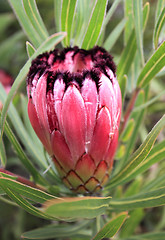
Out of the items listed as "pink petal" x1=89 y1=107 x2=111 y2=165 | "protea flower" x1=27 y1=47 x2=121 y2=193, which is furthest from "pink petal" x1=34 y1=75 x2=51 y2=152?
"pink petal" x1=89 y1=107 x2=111 y2=165

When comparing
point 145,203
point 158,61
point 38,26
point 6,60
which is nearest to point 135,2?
point 158,61

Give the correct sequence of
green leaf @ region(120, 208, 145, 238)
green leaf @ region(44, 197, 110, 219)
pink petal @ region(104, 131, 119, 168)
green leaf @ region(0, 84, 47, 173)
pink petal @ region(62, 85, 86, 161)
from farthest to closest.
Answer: green leaf @ region(120, 208, 145, 238) → green leaf @ region(0, 84, 47, 173) → pink petal @ region(104, 131, 119, 168) → pink petal @ region(62, 85, 86, 161) → green leaf @ region(44, 197, 110, 219)

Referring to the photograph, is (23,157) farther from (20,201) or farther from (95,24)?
(95,24)

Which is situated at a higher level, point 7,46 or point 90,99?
point 7,46

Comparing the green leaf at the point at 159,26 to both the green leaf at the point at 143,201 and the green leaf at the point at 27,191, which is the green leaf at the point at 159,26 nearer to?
the green leaf at the point at 143,201

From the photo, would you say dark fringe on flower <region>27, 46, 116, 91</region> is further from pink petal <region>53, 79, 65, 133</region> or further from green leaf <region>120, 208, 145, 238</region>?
green leaf <region>120, 208, 145, 238</region>

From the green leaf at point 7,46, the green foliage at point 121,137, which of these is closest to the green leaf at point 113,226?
the green foliage at point 121,137

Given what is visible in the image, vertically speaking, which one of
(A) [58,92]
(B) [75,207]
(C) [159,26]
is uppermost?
(C) [159,26]

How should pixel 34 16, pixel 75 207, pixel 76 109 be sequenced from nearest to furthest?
pixel 75 207 < pixel 76 109 < pixel 34 16

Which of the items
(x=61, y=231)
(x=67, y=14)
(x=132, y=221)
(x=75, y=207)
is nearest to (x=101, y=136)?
(x=75, y=207)
